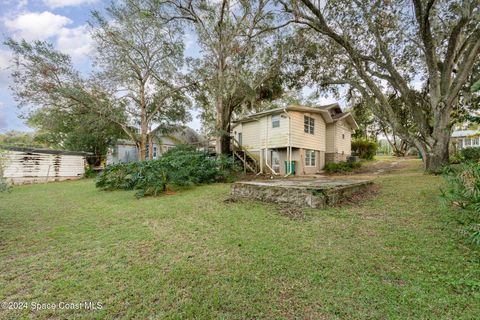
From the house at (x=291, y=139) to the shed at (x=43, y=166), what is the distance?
1318cm

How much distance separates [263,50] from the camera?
13375mm

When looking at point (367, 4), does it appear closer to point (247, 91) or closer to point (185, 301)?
point (247, 91)

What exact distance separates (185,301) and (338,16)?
1323 centimetres

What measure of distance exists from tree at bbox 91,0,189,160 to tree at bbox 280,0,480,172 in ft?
30.0

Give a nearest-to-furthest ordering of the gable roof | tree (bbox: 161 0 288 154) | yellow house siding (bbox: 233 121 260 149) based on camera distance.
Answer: tree (bbox: 161 0 288 154) → the gable roof → yellow house siding (bbox: 233 121 260 149)

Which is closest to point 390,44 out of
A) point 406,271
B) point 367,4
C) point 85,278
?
point 367,4

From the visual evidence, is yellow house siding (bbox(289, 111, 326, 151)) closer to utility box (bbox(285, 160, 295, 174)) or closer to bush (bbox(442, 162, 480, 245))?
utility box (bbox(285, 160, 295, 174))

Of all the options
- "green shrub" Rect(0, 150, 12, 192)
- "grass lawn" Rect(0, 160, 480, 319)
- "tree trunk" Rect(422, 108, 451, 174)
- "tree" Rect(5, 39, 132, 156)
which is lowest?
"grass lawn" Rect(0, 160, 480, 319)

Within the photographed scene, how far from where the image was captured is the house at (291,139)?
14.2m

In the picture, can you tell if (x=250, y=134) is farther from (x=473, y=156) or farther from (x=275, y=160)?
(x=473, y=156)

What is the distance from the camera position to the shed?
1410 cm

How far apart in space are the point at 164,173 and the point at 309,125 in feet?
35.9

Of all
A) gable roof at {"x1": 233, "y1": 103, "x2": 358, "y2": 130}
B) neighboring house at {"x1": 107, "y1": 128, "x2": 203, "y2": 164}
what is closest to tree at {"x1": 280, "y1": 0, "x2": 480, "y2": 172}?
gable roof at {"x1": 233, "y1": 103, "x2": 358, "y2": 130}

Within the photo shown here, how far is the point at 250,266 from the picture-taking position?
2.74m
